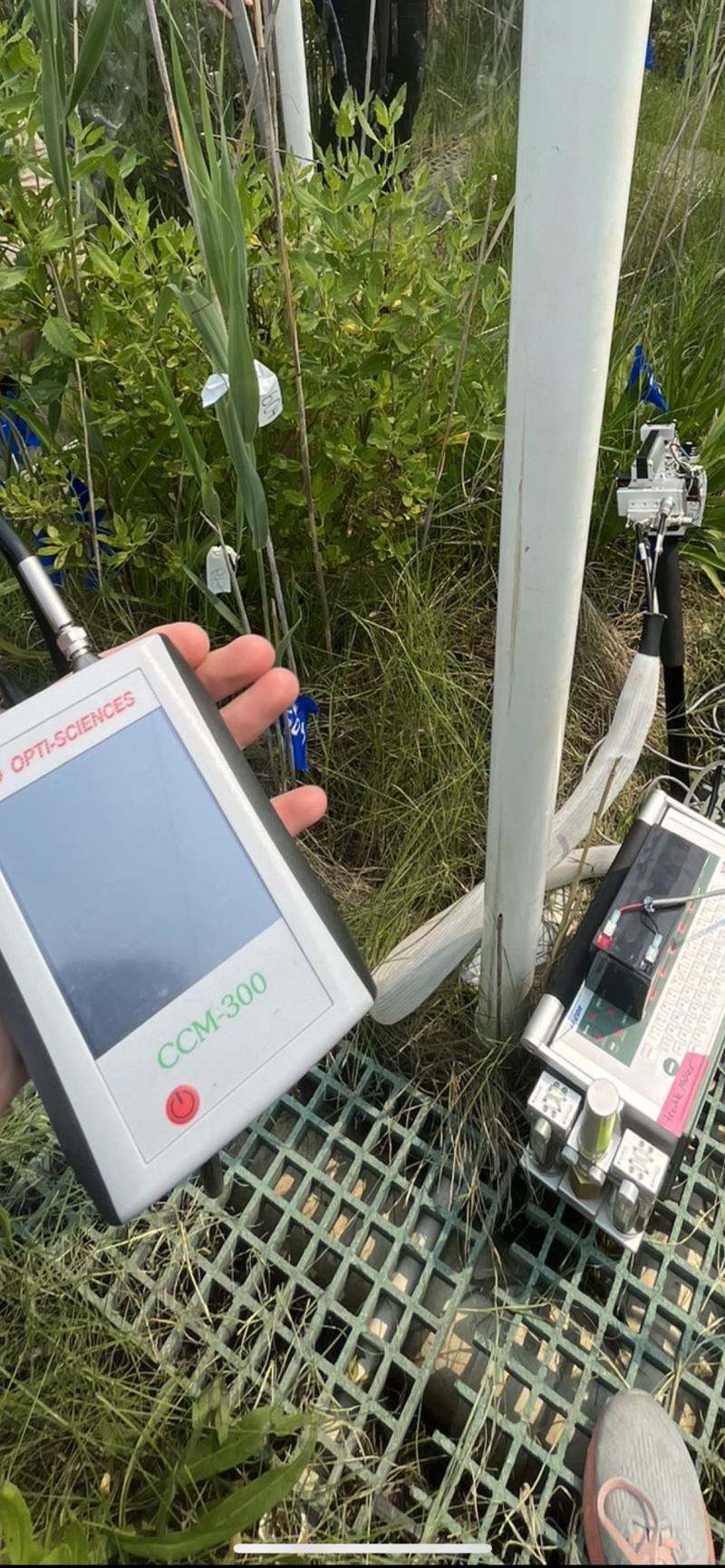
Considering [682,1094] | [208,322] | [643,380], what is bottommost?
[682,1094]

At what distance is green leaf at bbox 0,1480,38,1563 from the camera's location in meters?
0.65

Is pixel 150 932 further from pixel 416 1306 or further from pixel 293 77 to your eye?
pixel 293 77

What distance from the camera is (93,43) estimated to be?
0.70 m

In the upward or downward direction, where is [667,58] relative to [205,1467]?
upward

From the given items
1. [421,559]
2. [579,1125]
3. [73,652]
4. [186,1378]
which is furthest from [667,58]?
[186,1378]

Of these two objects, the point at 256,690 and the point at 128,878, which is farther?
the point at 256,690

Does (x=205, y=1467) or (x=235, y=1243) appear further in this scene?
(x=235, y=1243)

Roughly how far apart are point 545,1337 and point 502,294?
121cm

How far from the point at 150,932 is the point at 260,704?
0.30 metres

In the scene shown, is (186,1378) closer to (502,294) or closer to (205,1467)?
(205,1467)

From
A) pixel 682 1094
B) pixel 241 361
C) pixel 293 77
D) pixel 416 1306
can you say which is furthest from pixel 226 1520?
pixel 293 77

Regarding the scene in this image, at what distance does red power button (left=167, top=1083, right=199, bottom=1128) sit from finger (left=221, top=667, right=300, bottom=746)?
1.17ft

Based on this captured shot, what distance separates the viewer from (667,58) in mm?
1731

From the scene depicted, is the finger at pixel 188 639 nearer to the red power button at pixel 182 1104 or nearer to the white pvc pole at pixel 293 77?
the red power button at pixel 182 1104
